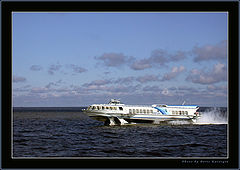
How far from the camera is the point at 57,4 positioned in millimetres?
12203

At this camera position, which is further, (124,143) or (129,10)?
(124,143)

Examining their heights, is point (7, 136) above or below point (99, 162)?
above

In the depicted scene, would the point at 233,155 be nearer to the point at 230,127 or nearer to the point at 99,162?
the point at 230,127

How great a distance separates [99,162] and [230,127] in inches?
239

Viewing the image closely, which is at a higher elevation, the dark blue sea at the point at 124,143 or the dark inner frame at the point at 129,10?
the dark inner frame at the point at 129,10

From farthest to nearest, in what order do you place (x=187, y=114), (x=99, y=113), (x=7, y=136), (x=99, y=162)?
(x=187, y=114)
(x=99, y=113)
(x=7, y=136)
(x=99, y=162)

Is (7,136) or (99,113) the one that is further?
(99,113)

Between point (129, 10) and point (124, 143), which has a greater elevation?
point (129, 10)

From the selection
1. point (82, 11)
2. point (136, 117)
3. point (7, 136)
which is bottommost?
point (136, 117)

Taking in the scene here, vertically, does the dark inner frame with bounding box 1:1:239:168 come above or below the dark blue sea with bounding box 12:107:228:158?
above

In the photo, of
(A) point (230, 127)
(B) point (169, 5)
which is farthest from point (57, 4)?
(A) point (230, 127)

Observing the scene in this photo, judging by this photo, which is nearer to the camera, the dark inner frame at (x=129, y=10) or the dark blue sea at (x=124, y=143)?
the dark inner frame at (x=129, y=10)

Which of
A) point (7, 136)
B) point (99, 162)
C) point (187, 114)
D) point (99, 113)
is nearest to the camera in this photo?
point (99, 162)

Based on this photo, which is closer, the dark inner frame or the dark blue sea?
the dark inner frame
